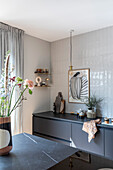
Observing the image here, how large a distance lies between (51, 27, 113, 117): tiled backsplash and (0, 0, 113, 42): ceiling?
0.20 m

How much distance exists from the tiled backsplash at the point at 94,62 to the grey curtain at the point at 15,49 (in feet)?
3.31

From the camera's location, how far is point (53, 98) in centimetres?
373

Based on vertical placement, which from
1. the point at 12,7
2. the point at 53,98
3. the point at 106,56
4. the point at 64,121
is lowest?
the point at 64,121

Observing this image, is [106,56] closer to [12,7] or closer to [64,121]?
[64,121]

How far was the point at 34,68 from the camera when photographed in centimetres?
336

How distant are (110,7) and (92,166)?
81.9 inches

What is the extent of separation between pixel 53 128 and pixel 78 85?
40.7 inches

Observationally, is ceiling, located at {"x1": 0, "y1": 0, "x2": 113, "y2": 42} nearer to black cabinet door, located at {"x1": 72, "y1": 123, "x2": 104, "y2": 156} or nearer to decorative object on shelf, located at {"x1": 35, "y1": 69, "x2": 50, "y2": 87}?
decorative object on shelf, located at {"x1": 35, "y1": 69, "x2": 50, "y2": 87}

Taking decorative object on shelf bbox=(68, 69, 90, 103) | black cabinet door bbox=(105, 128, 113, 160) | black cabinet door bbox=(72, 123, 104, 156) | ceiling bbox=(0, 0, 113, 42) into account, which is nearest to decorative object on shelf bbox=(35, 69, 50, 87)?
decorative object on shelf bbox=(68, 69, 90, 103)

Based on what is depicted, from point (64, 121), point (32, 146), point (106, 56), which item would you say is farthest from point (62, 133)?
point (106, 56)

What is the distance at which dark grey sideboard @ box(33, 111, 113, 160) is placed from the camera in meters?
2.21

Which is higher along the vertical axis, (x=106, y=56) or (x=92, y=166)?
(x=106, y=56)

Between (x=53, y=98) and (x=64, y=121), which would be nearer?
(x=64, y=121)

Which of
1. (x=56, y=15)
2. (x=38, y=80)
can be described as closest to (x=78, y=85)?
(x=38, y=80)
